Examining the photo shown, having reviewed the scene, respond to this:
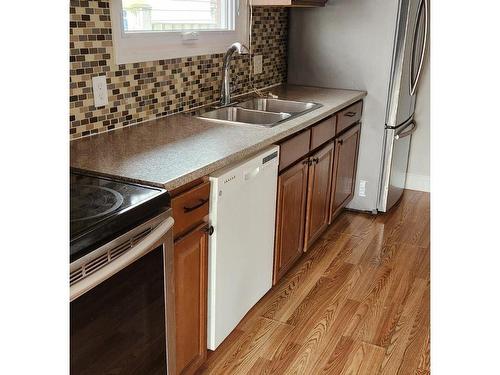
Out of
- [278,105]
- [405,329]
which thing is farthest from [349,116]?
[405,329]

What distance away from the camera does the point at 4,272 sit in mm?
310

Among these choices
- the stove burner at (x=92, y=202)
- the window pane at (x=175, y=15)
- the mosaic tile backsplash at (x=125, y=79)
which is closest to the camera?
the stove burner at (x=92, y=202)

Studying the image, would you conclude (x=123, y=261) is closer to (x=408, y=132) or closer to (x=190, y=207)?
(x=190, y=207)

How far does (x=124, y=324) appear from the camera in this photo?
49.1 inches

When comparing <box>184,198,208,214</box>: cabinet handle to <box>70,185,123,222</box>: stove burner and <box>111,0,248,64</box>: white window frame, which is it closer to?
<box>70,185,123,222</box>: stove burner

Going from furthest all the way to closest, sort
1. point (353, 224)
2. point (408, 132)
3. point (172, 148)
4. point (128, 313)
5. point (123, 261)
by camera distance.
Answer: point (408, 132) → point (353, 224) → point (172, 148) → point (128, 313) → point (123, 261)

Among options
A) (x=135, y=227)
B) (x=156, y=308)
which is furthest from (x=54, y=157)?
(x=156, y=308)

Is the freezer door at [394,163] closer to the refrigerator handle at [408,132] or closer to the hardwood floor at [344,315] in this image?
the refrigerator handle at [408,132]

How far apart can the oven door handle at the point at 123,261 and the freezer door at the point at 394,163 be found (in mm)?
2328

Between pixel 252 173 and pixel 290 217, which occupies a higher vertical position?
pixel 252 173

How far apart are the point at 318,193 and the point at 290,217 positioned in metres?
0.40

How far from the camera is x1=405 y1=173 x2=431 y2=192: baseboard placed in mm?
4016

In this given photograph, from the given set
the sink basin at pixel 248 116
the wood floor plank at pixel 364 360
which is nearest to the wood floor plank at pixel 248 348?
the wood floor plank at pixel 364 360

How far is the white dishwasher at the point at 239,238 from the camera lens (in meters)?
1.70
